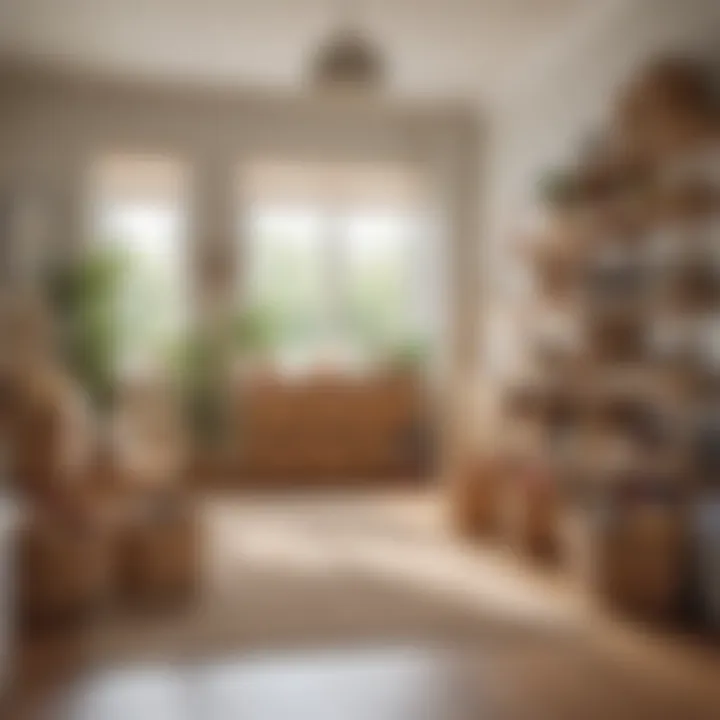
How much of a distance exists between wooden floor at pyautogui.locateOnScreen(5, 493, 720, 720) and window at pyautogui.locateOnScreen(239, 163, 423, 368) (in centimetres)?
261

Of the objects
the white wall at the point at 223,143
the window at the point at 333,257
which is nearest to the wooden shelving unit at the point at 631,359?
the white wall at the point at 223,143

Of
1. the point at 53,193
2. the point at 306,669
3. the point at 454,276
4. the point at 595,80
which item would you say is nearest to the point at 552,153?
the point at 595,80

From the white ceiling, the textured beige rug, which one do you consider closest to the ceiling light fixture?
the white ceiling

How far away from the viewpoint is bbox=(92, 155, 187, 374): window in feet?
20.5

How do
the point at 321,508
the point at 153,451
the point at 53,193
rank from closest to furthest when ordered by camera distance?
the point at 321,508, the point at 153,451, the point at 53,193

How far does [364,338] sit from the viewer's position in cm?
677

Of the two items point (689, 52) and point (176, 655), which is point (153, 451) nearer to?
point (176, 655)

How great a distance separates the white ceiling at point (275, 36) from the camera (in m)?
4.75

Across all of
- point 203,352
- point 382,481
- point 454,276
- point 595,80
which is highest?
point 595,80

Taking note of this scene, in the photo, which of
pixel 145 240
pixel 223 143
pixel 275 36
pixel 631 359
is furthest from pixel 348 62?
pixel 145 240

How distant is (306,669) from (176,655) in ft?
1.35

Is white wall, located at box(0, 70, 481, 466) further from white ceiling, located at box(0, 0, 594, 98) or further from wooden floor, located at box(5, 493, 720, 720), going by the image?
wooden floor, located at box(5, 493, 720, 720)

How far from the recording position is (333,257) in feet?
22.4

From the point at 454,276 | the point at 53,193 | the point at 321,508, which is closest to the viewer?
the point at 321,508
